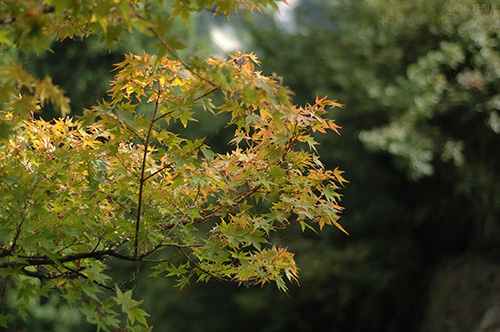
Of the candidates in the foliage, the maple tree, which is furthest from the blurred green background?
the maple tree

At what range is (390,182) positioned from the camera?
5.18 m

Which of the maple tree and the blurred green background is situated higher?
the blurred green background

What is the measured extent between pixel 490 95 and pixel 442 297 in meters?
1.92

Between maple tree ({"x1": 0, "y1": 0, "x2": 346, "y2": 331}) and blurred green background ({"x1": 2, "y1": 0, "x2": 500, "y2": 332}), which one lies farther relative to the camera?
blurred green background ({"x1": 2, "y1": 0, "x2": 500, "y2": 332})

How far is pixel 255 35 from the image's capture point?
6.69 metres

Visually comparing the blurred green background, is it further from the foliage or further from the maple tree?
the maple tree

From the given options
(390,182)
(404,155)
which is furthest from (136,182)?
(390,182)

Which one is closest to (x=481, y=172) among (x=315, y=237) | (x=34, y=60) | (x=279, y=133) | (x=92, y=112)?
(x=315, y=237)

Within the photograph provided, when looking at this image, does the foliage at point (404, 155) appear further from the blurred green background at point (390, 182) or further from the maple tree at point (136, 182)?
the maple tree at point (136, 182)

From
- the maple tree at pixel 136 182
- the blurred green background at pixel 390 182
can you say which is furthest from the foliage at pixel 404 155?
the maple tree at pixel 136 182

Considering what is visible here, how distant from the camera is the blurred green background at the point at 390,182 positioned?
4.07 metres

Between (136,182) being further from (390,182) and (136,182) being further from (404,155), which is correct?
(390,182)

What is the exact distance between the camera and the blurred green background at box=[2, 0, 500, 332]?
4074 millimetres

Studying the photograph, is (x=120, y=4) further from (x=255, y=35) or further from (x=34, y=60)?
(x=255, y=35)
